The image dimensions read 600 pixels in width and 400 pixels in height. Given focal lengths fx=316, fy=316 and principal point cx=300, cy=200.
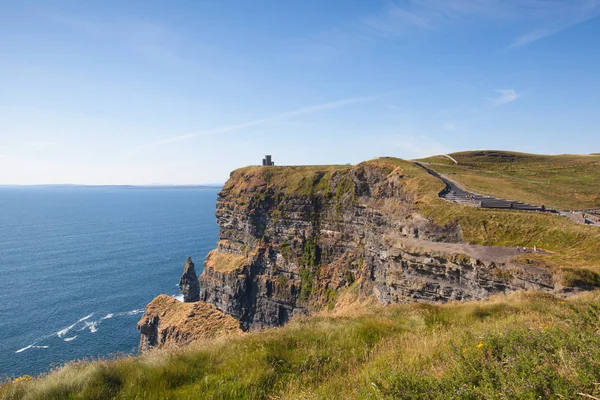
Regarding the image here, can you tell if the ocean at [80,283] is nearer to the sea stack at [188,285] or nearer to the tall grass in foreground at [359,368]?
the sea stack at [188,285]

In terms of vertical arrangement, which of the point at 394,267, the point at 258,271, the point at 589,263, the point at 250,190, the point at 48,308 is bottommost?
the point at 48,308

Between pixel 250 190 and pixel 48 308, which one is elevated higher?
pixel 250 190

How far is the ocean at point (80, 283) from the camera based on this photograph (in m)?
56.2

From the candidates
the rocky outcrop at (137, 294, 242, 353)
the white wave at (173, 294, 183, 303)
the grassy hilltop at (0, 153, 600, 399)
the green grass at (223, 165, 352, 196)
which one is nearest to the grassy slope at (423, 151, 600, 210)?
the green grass at (223, 165, 352, 196)

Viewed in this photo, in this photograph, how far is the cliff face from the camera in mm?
27566

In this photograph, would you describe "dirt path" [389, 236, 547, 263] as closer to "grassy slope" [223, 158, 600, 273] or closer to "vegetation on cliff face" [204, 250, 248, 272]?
"grassy slope" [223, 158, 600, 273]

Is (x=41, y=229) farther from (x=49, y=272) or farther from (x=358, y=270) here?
(x=358, y=270)

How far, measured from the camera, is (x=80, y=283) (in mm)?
82625

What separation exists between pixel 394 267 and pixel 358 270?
23.8m

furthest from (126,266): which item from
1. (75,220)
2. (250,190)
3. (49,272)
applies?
(75,220)

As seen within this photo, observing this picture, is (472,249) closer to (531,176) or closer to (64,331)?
(531,176)

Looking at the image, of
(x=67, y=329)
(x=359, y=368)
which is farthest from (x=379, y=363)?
(x=67, y=329)

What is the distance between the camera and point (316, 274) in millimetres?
59531

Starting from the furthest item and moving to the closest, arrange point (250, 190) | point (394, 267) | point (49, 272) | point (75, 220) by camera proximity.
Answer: point (75, 220) → point (49, 272) → point (250, 190) → point (394, 267)
